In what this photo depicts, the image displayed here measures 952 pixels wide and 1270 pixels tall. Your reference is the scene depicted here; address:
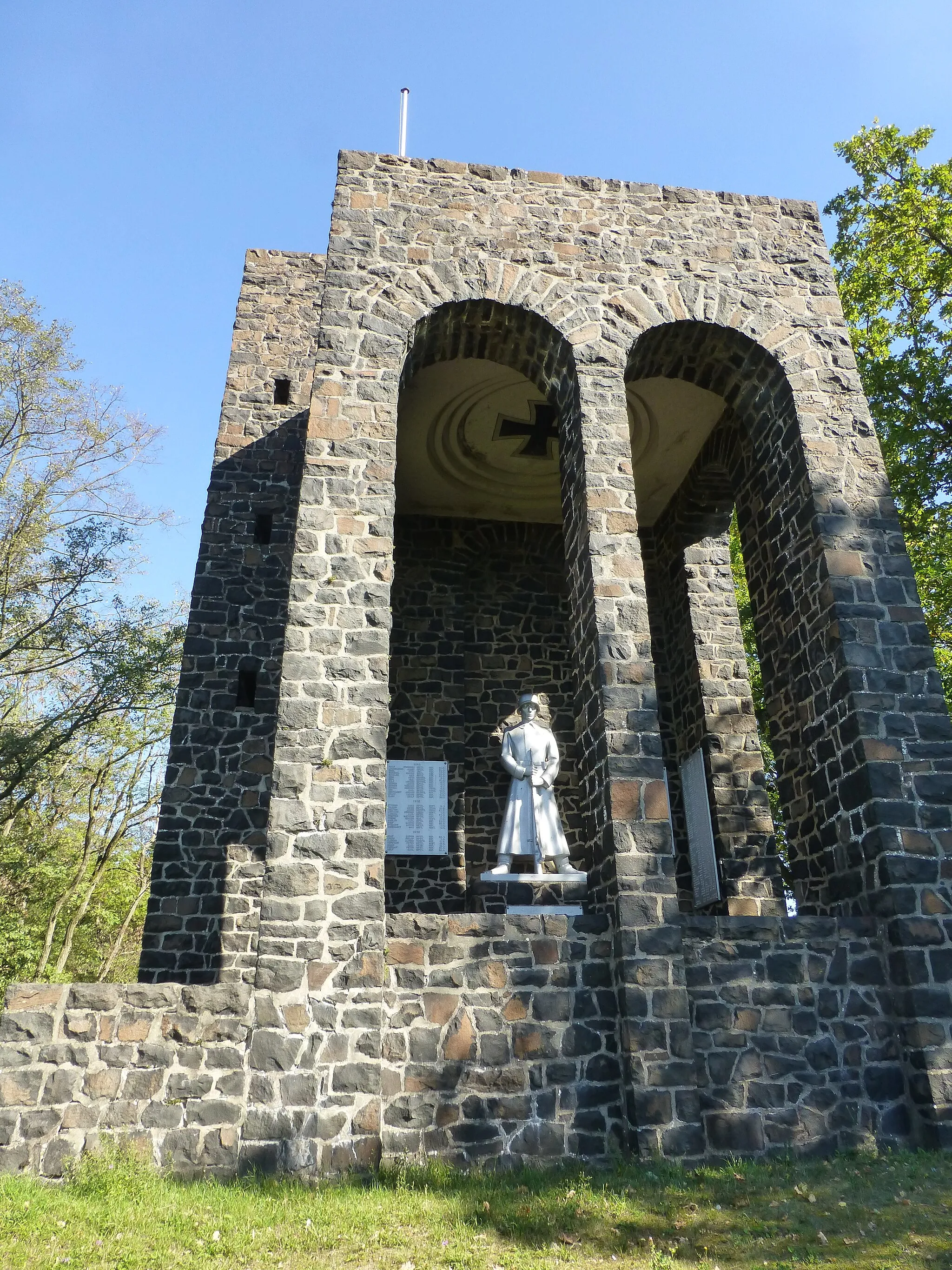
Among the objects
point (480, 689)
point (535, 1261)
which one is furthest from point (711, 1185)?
point (480, 689)

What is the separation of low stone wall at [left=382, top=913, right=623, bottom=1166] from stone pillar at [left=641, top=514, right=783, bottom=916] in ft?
12.7

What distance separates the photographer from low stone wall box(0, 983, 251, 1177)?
6262 millimetres

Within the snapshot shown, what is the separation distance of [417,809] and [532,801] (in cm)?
350

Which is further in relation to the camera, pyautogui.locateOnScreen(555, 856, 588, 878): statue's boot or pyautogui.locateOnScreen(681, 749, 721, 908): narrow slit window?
pyautogui.locateOnScreen(681, 749, 721, 908): narrow slit window

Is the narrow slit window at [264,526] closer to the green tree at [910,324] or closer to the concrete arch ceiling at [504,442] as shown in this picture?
the concrete arch ceiling at [504,442]

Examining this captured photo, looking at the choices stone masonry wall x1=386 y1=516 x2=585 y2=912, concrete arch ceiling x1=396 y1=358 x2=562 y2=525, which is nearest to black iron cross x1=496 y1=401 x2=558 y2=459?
concrete arch ceiling x1=396 y1=358 x2=562 y2=525

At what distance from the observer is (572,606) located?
9.36 meters

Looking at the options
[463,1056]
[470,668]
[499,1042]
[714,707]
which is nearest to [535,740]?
[499,1042]

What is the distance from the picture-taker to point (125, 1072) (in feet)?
21.3

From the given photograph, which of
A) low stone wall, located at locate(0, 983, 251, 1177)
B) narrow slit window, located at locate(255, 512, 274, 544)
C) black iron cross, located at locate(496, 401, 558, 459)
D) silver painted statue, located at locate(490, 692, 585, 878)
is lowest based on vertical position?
low stone wall, located at locate(0, 983, 251, 1177)

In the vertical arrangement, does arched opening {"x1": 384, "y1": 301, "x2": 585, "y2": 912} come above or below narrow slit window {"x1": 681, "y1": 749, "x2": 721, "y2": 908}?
above

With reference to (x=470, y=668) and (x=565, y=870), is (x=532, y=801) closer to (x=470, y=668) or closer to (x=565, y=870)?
(x=565, y=870)

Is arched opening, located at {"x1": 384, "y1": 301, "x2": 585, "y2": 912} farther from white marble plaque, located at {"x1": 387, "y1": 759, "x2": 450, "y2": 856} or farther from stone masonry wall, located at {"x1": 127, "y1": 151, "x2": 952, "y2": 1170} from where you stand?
stone masonry wall, located at {"x1": 127, "y1": 151, "x2": 952, "y2": 1170}

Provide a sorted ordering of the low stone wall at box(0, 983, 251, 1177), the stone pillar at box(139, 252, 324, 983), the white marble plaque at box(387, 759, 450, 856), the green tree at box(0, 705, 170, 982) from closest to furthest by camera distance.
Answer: the low stone wall at box(0, 983, 251, 1177) → the stone pillar at box(139, 252, 324, 983) → the white marble plaque at box(387, 759, 450, 856) → the green tree at box(0, 705, 170, 982)
